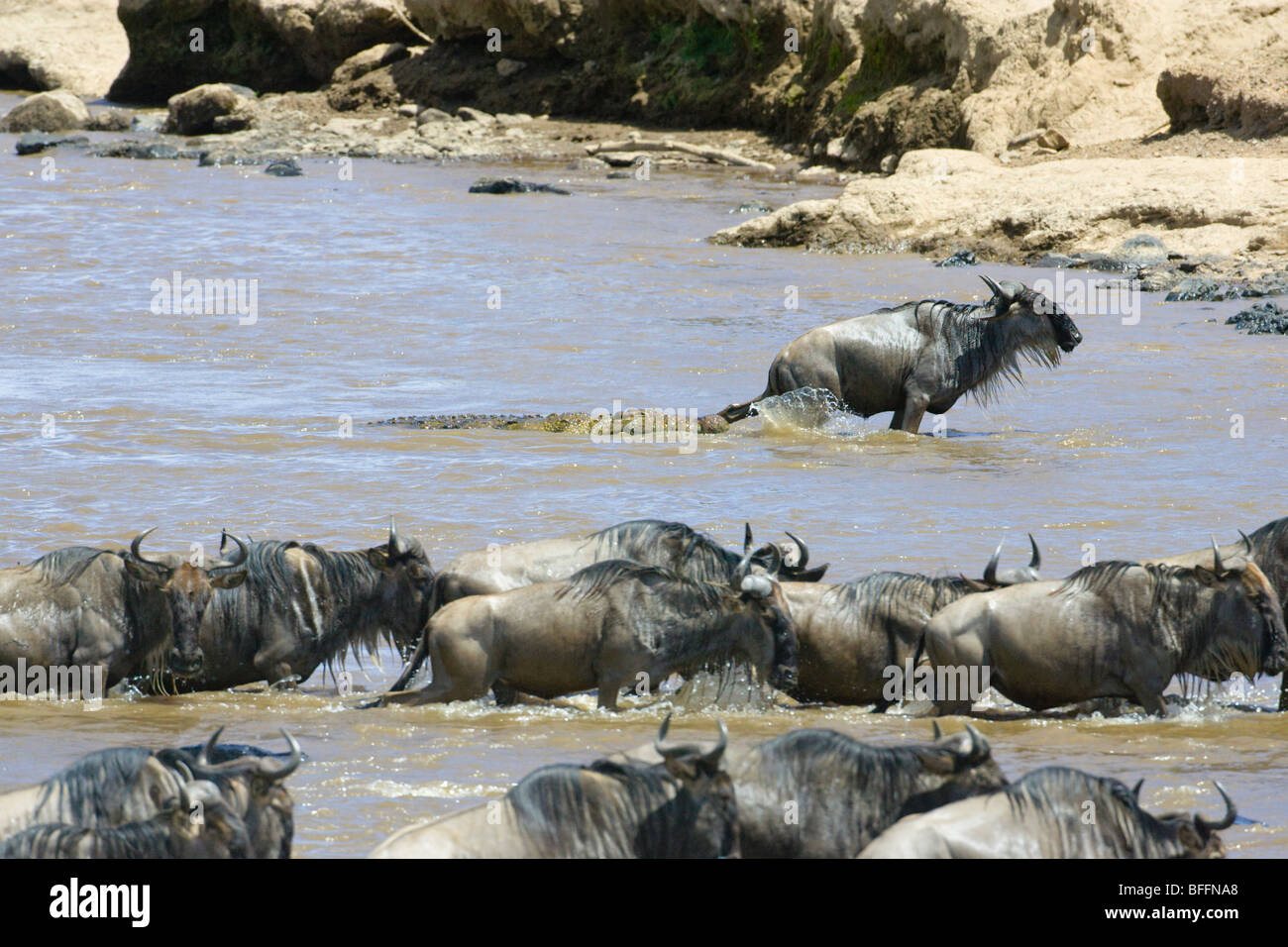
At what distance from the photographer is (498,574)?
7.99m

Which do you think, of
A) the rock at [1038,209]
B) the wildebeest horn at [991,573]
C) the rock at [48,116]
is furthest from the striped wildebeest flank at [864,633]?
the rock at [48,116]

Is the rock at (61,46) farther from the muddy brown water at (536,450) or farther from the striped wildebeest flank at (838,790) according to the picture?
the striped wildebeest flank at (838,790)

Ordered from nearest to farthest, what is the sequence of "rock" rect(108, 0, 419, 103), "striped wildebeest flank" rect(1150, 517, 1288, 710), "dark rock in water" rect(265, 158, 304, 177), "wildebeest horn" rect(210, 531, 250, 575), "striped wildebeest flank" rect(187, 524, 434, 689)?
"striped wildebeest flank" rect(1150, 517, 1288, 710) < "wildebeest horn" rect(210, 531, 250, 575) < "striped wildebeest flank" rect(187, 524, 434, 689) < "dark rock in water" rect(265, 158, 304, 177) < "rock" rect(108, 0, 419, 103)

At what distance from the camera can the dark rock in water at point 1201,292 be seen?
1784cm

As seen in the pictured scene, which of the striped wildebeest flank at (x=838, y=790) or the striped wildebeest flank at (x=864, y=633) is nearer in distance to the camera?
the striped wildebeest flank at (x=838, y=790)

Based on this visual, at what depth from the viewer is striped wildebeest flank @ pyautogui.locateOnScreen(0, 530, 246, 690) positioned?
7.69 metres

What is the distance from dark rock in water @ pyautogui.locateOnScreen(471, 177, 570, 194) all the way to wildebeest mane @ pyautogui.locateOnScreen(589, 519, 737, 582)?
20.9 meters

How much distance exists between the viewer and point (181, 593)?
774cm

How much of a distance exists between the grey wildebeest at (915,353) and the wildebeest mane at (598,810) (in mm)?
8210

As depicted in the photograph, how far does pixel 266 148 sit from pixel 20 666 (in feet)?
92.9

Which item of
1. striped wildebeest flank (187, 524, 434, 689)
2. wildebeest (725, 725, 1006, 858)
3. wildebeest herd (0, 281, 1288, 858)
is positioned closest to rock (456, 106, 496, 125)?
wildebeest herd (0, 281, 1288, 858)

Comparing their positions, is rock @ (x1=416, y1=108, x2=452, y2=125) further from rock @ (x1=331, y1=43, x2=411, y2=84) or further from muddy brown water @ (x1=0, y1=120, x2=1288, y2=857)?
muddy brown water @ (x1=0, y1=120, x2=1288, y2=857)
